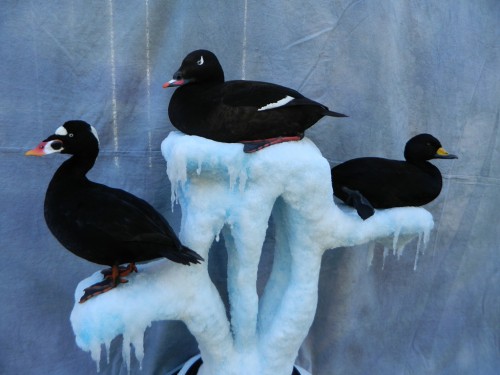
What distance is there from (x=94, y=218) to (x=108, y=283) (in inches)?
6.2

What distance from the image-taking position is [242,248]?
1.06 meters

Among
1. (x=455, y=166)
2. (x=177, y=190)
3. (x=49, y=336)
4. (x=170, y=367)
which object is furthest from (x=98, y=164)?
(x=455, y=166)

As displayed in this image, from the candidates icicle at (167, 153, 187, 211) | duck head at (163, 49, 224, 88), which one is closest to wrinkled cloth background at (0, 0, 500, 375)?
duck head at (163, 49, 224, 88)

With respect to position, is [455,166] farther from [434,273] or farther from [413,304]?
[413,304]

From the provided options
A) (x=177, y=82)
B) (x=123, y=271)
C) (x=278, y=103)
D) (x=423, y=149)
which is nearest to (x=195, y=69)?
(x=177, y=82)

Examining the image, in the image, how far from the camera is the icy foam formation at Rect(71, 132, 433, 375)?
977 millimetres

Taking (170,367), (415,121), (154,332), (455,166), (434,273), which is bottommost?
(170,367)

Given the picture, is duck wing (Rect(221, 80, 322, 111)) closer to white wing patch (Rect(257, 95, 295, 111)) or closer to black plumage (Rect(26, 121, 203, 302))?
white wing patch (Rect(257, 95, 295, 111))

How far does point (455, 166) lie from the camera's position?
1539 mm

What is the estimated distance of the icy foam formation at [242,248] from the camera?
98 cm

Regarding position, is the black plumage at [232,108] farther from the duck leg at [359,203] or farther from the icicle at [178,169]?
the duck leg at [359,203]

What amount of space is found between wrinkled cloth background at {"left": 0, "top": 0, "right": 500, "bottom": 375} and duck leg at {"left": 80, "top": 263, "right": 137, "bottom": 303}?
0.37m

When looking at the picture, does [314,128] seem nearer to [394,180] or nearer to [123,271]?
[394,180]

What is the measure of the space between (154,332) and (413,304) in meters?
0.81
